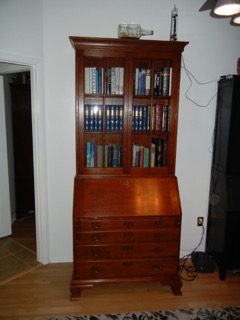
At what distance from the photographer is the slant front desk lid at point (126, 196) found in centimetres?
218

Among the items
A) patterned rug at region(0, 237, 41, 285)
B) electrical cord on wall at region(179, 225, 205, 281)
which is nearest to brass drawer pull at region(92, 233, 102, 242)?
patterned rug at region(0, 237, 41, 285)

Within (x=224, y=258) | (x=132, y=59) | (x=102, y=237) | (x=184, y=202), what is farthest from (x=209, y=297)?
(x=132, y=59)

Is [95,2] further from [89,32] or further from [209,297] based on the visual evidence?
[209,297]

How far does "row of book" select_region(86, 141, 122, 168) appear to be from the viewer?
2.36 m

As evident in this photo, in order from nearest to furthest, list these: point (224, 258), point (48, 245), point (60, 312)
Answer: point (60, 312), point (224, 258), point (48, 245)

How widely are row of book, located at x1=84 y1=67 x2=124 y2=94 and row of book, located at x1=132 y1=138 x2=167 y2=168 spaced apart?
0.61m

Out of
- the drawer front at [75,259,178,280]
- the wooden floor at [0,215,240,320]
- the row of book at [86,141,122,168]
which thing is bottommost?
the wooden floor at [0,215,240,320]

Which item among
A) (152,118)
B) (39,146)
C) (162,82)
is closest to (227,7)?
(162,82)

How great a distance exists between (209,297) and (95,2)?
9.93ft

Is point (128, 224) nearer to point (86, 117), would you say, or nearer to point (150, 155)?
point (150, 155)

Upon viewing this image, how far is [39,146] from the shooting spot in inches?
97.4

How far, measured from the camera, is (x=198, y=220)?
9.29 feet

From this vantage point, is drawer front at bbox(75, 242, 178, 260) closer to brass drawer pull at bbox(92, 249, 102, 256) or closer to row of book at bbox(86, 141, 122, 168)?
brass drawer pull at bbox(92, 249, 102, 256)

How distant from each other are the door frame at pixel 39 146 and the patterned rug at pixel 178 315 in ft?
2.87
